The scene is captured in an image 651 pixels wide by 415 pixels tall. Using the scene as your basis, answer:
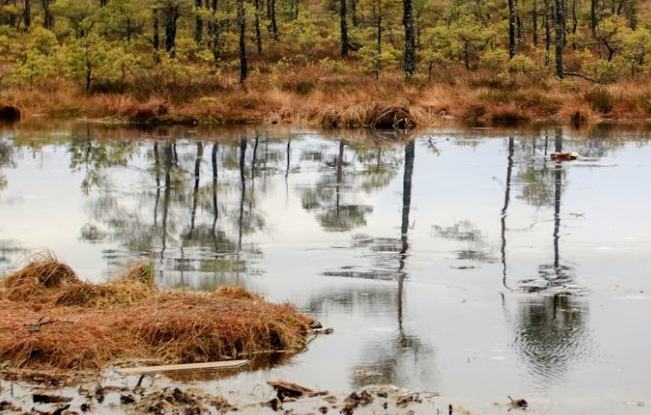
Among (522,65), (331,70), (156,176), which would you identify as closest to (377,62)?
(331,70)

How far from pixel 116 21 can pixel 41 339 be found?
49.3m

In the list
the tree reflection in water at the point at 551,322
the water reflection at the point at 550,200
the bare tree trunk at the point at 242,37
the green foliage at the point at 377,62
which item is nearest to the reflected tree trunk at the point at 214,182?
the water reflection at the point at 550,200

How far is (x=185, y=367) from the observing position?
22.1 feet

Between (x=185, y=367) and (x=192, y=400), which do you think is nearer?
(x=192, y=400)

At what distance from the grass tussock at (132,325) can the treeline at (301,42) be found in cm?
2416

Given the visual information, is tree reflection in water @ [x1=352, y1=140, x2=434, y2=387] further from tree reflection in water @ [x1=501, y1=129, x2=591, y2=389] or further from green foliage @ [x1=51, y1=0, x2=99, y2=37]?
green foliage @ [x1=51, y1=0, x2=99, y2=37]

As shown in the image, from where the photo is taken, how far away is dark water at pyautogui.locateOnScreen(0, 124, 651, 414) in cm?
689

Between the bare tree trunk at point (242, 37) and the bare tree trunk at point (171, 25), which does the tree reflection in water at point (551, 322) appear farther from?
the bare tree trunk at point (171, 25)

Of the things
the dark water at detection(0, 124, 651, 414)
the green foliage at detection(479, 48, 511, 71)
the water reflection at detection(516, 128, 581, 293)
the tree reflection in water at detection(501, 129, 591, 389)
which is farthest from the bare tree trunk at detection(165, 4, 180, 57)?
the tree reflection in water at detection(501, 129, 591, 389)

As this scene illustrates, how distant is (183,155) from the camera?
65.6 ft

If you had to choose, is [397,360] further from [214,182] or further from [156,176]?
[156,176]

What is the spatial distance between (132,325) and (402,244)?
4.36 metres

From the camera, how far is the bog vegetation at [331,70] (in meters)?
30.0

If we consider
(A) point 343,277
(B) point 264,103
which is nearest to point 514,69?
(B) point 264,103
